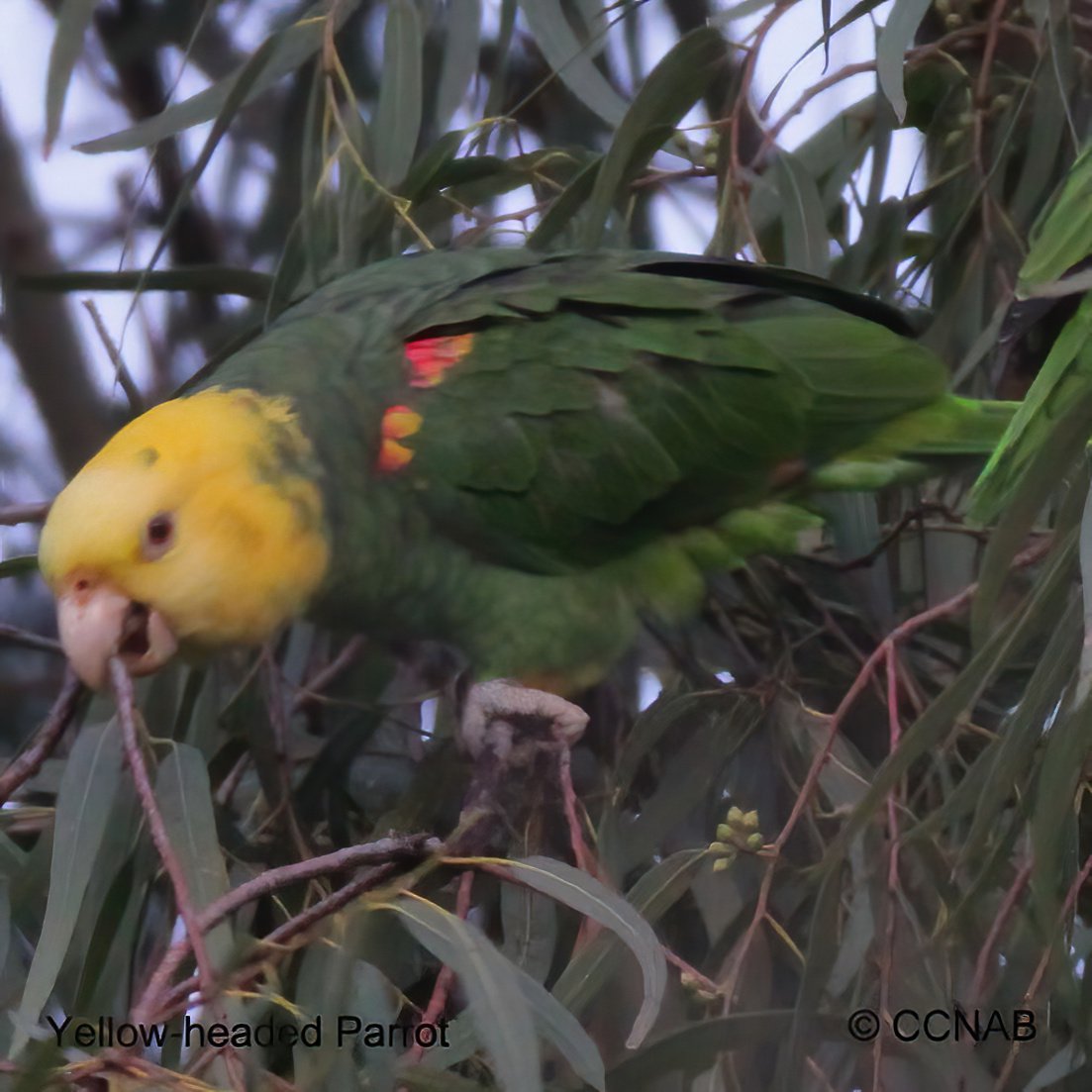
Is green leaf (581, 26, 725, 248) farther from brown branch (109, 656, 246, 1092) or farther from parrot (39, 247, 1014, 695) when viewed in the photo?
brown branch (109, 656, 246, 1092)

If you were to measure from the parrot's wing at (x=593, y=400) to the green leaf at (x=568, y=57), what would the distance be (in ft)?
0.50

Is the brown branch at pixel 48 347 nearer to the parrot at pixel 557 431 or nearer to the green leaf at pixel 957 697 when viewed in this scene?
the parrot at pixel 557 431

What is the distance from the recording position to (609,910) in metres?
0.98

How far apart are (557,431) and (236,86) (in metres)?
0.47

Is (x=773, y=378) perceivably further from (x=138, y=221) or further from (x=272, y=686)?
(x=138, y=221)

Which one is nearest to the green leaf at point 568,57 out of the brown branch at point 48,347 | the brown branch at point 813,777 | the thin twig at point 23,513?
the brown branch at point 813,777

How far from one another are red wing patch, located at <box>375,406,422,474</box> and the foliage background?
221 mm

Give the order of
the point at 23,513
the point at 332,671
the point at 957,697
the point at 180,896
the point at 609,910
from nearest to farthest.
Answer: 1. the point at 180,896
2. the point at 609,910
3. the point at 957,697
4. the point at 23,513
5. the point at 332,671

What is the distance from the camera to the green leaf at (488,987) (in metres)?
0.88

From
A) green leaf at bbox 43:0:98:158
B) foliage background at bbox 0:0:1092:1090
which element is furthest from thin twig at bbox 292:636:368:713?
green leaf at bbox 43:0:98:158

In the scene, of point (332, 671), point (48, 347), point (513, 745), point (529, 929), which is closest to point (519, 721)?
point (513, 745)

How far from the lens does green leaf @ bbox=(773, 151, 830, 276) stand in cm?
152

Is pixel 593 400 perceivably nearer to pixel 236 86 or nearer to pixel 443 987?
pixel 236 86

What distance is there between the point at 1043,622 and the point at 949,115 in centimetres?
73
